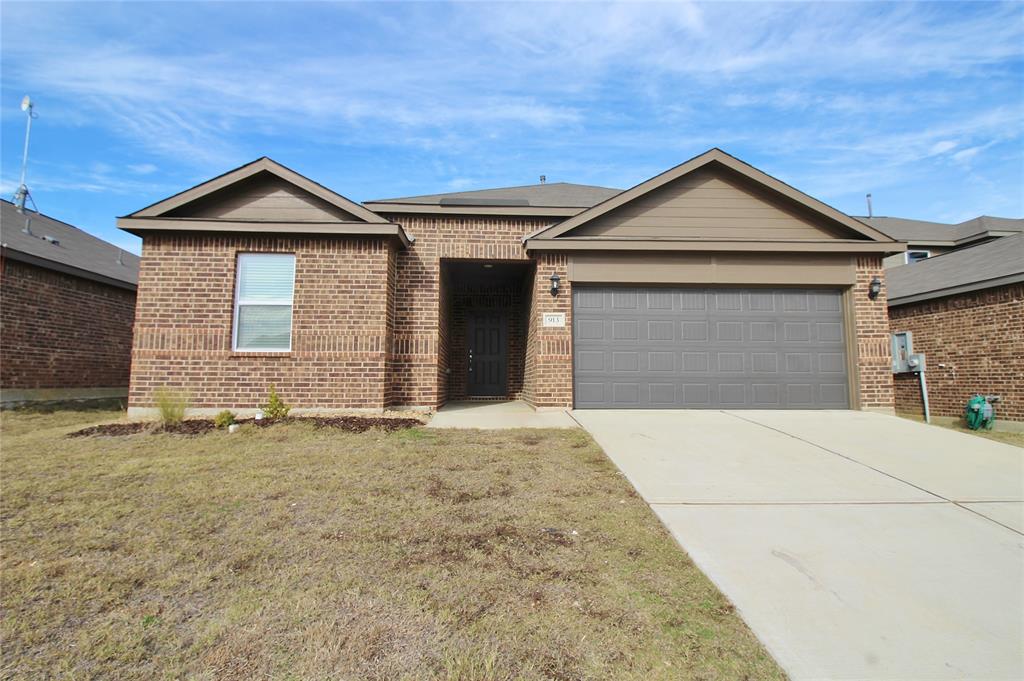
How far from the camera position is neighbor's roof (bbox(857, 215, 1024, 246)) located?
1738 centimetres

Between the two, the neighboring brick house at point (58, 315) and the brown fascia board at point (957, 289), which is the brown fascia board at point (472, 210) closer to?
the neighboring brick house at point (58, 315)

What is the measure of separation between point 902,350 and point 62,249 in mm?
21772

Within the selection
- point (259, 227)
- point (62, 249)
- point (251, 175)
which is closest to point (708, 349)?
point (259, 227)

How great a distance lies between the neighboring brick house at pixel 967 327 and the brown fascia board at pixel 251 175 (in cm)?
1272

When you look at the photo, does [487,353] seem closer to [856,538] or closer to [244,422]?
[244,422]

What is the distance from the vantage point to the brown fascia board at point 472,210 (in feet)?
32.4

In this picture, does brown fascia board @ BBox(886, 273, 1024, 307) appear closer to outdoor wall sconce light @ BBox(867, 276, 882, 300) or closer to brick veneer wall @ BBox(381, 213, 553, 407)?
outdoor wall sconce light @ BBox(867, 276, 882, 300)

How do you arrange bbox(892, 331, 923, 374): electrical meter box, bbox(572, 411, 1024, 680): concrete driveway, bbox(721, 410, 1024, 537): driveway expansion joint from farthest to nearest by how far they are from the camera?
bbox(892, 331, 923, 374): electrical meter box → bbox(721, 410, 1024, 537): driveway expansion joint → bbox(572, 411, 1024, 680): concrete driveway

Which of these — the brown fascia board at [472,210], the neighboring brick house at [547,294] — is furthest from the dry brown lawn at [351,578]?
the brown fascia board at [472,210]

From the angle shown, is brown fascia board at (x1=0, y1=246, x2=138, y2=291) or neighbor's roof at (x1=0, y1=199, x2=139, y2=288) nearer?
brown fascia board at (x1=0, y1=246, x2=138, y2=291)

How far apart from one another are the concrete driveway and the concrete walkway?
128 centimetres

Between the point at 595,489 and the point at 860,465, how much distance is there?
10.5ft

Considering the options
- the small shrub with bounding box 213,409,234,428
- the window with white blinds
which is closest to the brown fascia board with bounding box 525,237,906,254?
the window with white blinds

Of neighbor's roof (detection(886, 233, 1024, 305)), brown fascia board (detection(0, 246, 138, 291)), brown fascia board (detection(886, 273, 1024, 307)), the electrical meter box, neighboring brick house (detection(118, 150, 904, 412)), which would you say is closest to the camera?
neighboring brick house (detection(118, 150, 904, 412))
